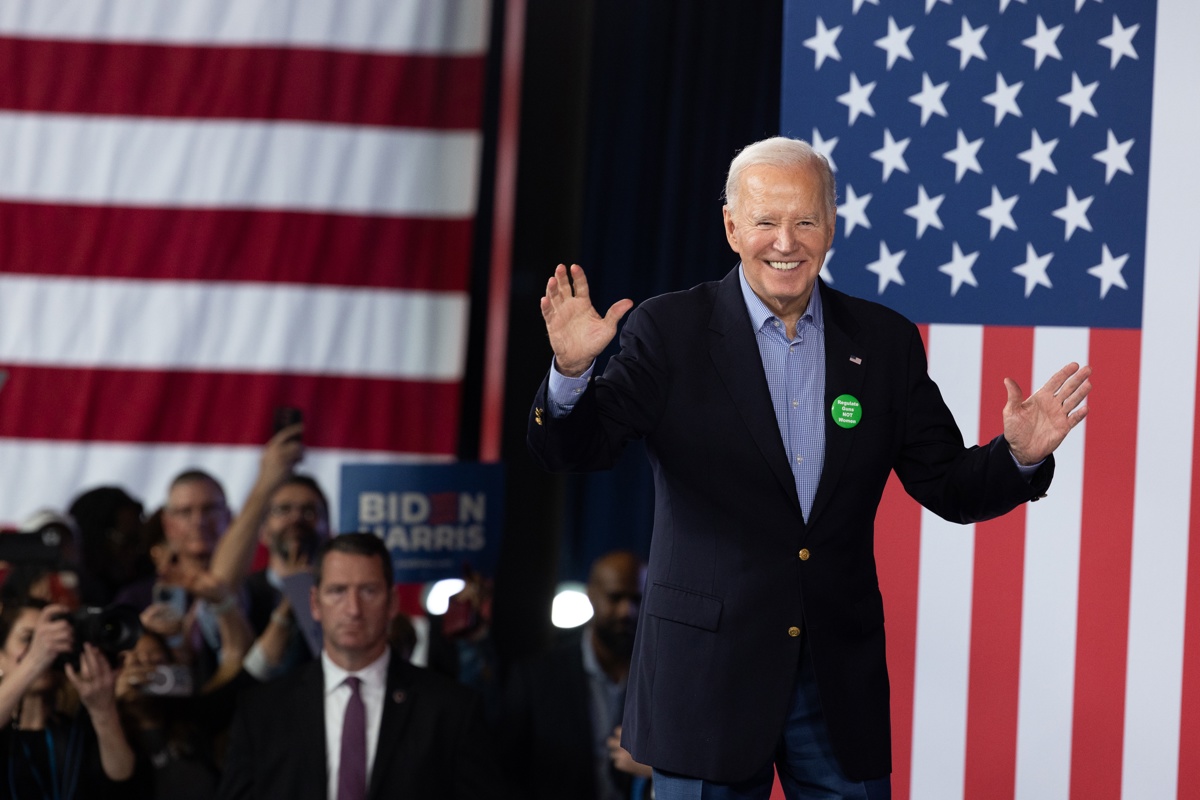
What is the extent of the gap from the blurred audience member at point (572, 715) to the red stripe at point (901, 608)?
1062 mm

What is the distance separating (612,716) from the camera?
3518mm

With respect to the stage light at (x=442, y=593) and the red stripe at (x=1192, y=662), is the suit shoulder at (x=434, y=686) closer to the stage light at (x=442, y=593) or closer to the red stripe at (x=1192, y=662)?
the stage light at (x=442, y=593)

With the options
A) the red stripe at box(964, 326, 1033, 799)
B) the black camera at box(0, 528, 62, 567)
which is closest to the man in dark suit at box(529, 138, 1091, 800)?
the red stripe at box(964, 326, 1033, 799)

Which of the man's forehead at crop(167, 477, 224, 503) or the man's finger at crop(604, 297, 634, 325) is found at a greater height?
the man's finger at crop(604, 297, 634, 325)

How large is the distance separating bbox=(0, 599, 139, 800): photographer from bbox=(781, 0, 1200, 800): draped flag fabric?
188 cm

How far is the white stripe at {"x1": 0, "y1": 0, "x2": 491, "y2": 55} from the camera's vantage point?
4250 mm

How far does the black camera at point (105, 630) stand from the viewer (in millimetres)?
3193

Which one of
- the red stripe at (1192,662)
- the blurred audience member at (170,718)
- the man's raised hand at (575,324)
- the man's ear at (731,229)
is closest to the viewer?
the man's raised hand at (575,324)

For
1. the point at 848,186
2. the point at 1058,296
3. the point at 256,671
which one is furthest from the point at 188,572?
the point at 1058,296

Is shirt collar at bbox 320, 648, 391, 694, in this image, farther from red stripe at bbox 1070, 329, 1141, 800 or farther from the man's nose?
the man's nose

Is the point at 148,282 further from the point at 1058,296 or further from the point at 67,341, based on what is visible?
the point at 1058,296

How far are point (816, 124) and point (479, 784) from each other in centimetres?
169

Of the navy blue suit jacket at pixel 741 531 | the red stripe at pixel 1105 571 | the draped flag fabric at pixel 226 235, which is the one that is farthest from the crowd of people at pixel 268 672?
the navy blue suit jacket at pixel 741 531

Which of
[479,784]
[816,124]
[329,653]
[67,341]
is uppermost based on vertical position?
[816,124]
